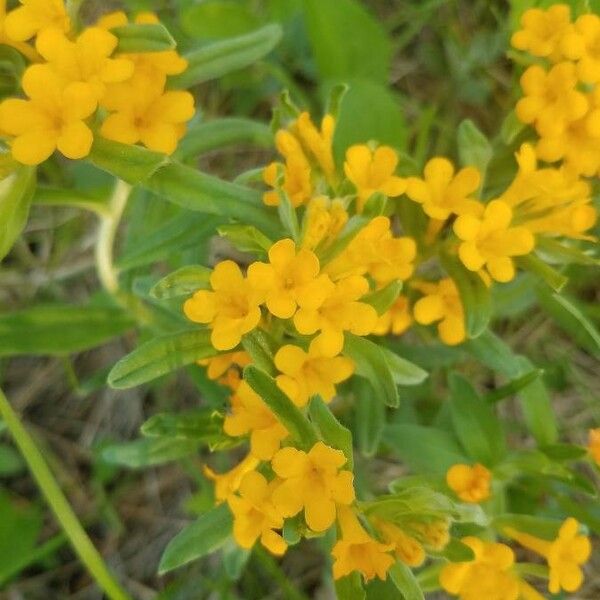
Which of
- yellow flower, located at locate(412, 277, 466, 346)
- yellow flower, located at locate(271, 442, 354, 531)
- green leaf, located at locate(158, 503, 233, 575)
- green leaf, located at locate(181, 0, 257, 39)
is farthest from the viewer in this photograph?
green leaf, located at locate(181, 0, 257, 39)

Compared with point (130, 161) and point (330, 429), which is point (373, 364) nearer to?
point (330, 429)

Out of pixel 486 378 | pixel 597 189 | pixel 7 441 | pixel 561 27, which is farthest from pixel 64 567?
pixel 561 27

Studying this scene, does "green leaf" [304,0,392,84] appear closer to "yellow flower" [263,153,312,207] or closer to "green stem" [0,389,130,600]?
"yellow flower" [263,153,312,207]

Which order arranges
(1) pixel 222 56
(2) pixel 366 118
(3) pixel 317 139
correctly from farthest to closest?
(2) pixel 366 118
(1) pixel 222 56
(3) pixel 317 139

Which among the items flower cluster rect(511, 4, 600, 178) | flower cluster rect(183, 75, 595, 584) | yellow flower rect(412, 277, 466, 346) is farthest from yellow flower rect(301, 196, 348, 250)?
flower cluster rect(511, 4, 600, 178)

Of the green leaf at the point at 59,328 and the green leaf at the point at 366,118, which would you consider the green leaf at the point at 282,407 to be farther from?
the green leaf at the point at 366,118

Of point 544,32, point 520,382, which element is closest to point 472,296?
point 520,382

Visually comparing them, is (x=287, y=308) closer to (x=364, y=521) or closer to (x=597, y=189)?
(x=364, y=521)

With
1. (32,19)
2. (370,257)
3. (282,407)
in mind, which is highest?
(32,19)
